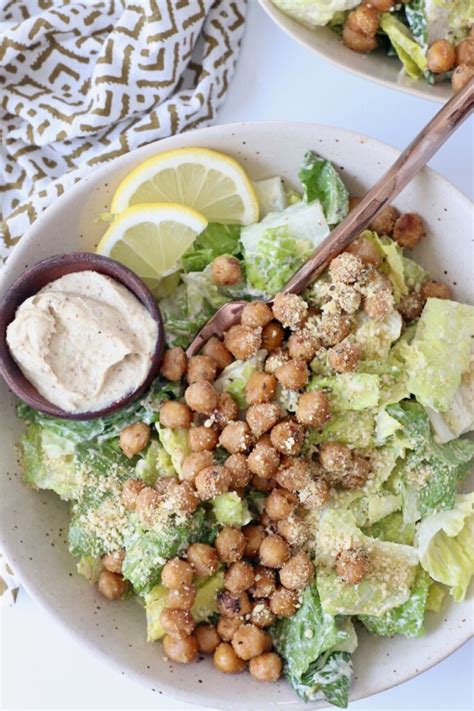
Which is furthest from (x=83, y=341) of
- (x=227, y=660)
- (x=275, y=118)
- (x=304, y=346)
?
(x=275, y=118)

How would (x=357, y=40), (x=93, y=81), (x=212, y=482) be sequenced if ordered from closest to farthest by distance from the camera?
(x=212, y=482), (x=357, y=40), (x=93, y=81)

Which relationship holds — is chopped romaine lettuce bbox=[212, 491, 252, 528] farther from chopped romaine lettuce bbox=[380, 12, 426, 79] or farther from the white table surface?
chopped romaine lettuce bbox=[380, 12, 426, 79]

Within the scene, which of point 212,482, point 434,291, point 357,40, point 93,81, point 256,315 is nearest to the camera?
point 212,482

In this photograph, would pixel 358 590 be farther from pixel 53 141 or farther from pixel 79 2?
pixel 79 2

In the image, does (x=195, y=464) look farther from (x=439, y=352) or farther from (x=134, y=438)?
(x=439, y=352)

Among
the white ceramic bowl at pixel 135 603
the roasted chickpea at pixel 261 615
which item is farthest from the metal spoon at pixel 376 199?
the roasted chickpea at pixel 261 615

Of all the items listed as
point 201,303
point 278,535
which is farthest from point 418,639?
point 201,303
